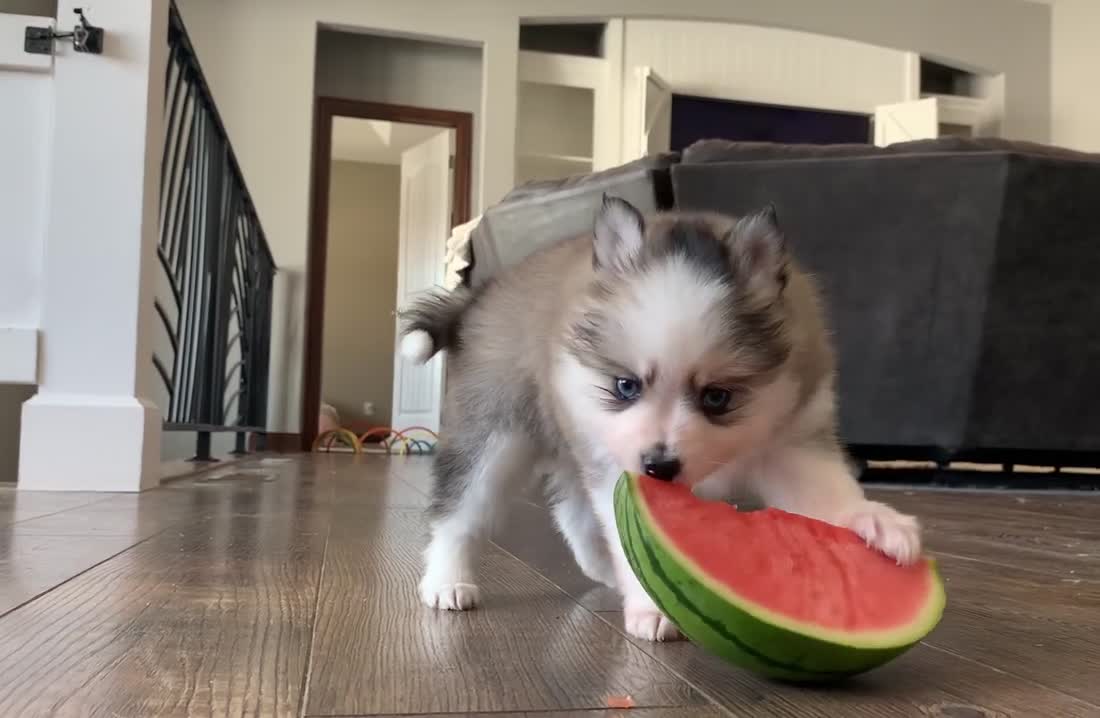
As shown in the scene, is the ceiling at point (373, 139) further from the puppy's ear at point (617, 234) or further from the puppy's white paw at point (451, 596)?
the puppy's white paw at point (451, 596)

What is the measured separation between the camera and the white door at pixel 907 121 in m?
8.36

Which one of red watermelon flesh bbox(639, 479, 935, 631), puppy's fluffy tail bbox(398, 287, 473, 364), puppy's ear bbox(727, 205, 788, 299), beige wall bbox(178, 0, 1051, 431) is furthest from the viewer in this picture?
beige wall bbox(178, 0, 1051, 431)

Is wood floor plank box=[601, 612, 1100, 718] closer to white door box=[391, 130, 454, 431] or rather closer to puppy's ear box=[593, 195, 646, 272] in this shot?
puppy's ear box=[593, 195, 646, 272]

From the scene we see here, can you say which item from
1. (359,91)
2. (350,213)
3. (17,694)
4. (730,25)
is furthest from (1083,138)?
(17,694)

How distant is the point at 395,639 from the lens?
107cm

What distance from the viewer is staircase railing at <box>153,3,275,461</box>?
11.9ft

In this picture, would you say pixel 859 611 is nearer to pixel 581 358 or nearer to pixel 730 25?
pixel 581 358

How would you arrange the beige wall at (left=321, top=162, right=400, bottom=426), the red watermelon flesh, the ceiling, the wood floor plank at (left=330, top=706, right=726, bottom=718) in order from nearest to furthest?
the wood floor plank at (left=330, top=706, right=726, bottom=718) < the red watermelon flesh < the ceiling < the beige wall at (left=321, top=162, right=400, bottom=426)

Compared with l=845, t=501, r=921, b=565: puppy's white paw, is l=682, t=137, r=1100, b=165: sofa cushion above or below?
above

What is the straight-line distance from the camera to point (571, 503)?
5.41ft

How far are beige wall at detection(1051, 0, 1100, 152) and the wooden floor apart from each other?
27.3 ft

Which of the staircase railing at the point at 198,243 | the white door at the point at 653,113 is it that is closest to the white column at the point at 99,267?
the staircase railing at the point at 198,243

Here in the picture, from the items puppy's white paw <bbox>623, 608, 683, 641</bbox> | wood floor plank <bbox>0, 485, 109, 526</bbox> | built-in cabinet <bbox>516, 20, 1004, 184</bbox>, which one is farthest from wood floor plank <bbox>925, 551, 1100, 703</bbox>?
built-in cabinet <bbox>516, 20, 1004, 184</bbox>

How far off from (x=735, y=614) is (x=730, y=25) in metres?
8.59
